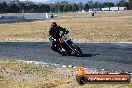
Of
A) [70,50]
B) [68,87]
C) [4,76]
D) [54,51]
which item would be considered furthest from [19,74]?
[54,51]

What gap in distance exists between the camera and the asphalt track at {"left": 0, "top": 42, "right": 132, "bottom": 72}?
52.1ft

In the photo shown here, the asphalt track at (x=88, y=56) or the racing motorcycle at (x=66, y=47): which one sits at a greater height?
the racing motorcycle at (x=66, y=47)

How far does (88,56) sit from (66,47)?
133cm

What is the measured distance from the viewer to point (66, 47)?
19188 mm

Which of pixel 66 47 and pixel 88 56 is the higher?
pixel 66 47

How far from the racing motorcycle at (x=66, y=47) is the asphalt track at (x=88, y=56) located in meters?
0.30

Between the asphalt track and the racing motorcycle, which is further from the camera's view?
the racing motorcycle

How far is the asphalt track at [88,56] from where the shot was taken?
15.9 metres

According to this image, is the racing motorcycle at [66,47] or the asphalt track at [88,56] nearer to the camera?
the asphalt track at [88,56]

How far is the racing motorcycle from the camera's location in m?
18.9

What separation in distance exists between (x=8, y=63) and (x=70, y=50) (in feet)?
11.6

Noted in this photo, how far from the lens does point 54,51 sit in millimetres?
20766

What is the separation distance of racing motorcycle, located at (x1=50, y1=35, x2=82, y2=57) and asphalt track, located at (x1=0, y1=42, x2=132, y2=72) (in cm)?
30

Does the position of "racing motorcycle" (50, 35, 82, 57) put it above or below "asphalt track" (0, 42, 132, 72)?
above
